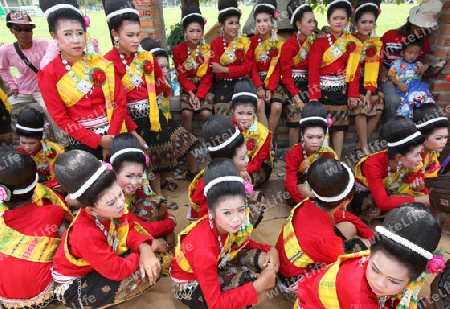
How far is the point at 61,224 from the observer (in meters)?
2.57

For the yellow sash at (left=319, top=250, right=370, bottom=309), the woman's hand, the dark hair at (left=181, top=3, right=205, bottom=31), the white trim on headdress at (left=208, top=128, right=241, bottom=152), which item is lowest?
the woman's hand

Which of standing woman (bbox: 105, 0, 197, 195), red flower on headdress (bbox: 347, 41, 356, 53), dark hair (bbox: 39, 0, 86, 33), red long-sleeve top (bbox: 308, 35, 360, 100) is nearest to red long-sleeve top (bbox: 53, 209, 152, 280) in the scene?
standing woman (bbox: 105, 0, 197, 195)

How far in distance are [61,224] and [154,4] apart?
289 cm

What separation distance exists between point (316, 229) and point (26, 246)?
1.92 m

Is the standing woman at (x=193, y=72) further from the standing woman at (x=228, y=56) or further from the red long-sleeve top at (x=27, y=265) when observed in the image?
the red long-sleeve top at (x=27, y=265)

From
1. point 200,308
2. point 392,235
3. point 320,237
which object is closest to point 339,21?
point 320,237

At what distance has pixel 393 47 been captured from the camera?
4.43m

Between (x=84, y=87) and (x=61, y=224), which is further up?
(x=84, y=87)

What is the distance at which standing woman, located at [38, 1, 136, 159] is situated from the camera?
280cm

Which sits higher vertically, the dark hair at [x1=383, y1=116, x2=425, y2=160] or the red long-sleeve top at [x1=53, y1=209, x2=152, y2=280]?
the dark hair at [x1=383, y1=116, x2=425, y2=160]

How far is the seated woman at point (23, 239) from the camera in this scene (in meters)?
2.23

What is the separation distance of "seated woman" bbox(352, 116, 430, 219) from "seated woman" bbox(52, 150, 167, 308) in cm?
205

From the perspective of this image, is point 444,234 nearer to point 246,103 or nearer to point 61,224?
point 246,103

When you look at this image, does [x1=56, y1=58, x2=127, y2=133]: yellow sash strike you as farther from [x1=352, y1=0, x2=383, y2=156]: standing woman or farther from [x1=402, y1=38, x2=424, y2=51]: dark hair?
[x1=402, y1=38, x2=424, y2=51]: dark hair
